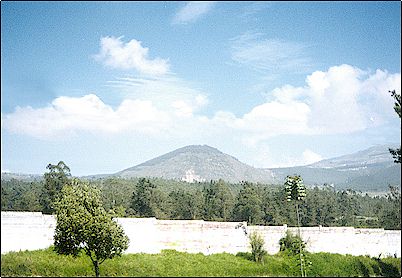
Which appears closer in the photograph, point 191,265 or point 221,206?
point 191,265

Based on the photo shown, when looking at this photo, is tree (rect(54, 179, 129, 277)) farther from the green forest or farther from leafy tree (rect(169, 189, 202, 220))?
leafy tree (rect(169, 189, 202, 220))

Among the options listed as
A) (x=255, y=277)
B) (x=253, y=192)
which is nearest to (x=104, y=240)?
(x=255, y=277)

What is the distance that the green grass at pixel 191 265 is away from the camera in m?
15.8

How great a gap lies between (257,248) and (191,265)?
4701 millimetres

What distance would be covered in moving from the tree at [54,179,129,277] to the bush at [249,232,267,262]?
427 inches

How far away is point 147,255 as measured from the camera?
19953 mm

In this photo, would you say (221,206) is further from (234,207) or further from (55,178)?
(55,178)

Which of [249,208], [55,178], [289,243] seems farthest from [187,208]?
[289,243]

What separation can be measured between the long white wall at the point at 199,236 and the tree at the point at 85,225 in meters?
3.52

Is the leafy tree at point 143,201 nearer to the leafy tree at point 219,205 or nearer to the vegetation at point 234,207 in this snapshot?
the vegetation at point 234,207

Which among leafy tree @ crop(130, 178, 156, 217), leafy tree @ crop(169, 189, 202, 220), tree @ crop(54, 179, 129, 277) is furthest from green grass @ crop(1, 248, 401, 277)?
leafy tree @ crop(130, 178, 156, 217)

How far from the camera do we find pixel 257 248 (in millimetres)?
23125

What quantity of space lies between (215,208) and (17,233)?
4096 centimetres

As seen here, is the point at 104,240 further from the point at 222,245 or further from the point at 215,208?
the point at 215,208
